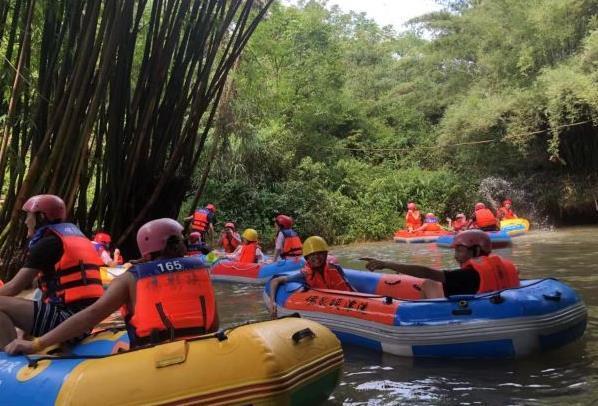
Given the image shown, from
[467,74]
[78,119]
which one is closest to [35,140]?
[78,119]

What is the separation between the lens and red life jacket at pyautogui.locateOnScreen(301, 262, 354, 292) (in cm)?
601

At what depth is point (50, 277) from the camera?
3609 mm

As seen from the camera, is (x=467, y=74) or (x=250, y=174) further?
(x=467, y=74)

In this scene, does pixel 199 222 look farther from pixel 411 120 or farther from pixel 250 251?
pixel 411 120

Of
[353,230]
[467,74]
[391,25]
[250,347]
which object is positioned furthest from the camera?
[391,25]

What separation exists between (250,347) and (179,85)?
658 centimetres

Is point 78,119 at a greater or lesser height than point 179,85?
lesser

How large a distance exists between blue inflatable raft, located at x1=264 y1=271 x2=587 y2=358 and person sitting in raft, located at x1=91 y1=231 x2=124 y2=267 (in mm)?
4415

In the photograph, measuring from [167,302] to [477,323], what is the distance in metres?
2.57

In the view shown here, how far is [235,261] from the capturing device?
390 inches

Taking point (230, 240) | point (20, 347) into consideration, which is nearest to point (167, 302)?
point (20, 347)

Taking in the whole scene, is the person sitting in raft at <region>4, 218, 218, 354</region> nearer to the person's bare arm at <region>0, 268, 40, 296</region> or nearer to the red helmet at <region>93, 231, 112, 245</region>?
the person's bare arm at <region>0, 268, 40, 296</region>

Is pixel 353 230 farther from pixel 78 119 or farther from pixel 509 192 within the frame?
pixel 78 119

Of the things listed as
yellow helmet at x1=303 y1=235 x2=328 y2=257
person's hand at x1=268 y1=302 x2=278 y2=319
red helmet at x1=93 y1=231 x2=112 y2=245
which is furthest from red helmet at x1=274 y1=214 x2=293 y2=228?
yellow helmet at x1=303 y1=235 x2=328 y2=257
